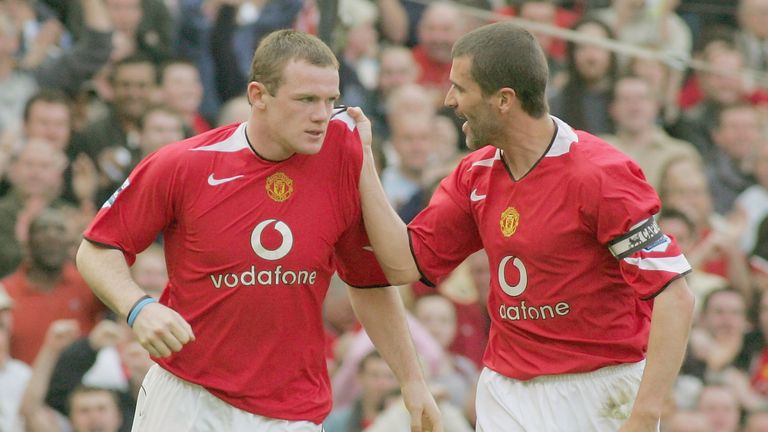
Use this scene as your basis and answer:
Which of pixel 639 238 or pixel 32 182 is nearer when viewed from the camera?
pixel 639 238

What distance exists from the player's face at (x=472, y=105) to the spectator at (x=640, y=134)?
5.33 meters

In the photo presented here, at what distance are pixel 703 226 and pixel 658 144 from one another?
670 mm

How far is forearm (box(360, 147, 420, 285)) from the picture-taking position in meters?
6.74

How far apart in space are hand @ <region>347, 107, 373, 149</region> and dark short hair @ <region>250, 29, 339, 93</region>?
30cm

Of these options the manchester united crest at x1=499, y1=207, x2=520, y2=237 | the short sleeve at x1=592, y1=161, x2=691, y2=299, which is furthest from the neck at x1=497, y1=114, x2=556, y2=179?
the short sleeve at x1=592, y1=161, x2=691, y2=299

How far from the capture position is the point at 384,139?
12.3 metres

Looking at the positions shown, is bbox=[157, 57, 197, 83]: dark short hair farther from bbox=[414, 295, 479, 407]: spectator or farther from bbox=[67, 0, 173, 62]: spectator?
bbox=[414, 295, 479, 407]: spectator

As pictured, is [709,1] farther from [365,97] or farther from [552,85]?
[365,97]

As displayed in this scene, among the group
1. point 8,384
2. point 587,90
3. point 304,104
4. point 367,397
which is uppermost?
point 304,104

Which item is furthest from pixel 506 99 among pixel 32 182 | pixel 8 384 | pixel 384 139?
pixel 384 139

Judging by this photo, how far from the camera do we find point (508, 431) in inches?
264

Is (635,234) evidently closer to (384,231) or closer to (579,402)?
(579,402)

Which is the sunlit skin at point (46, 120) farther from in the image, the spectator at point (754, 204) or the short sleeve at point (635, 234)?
the short sleeve at point (635, 234)

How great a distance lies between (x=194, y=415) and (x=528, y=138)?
5.49 feet
